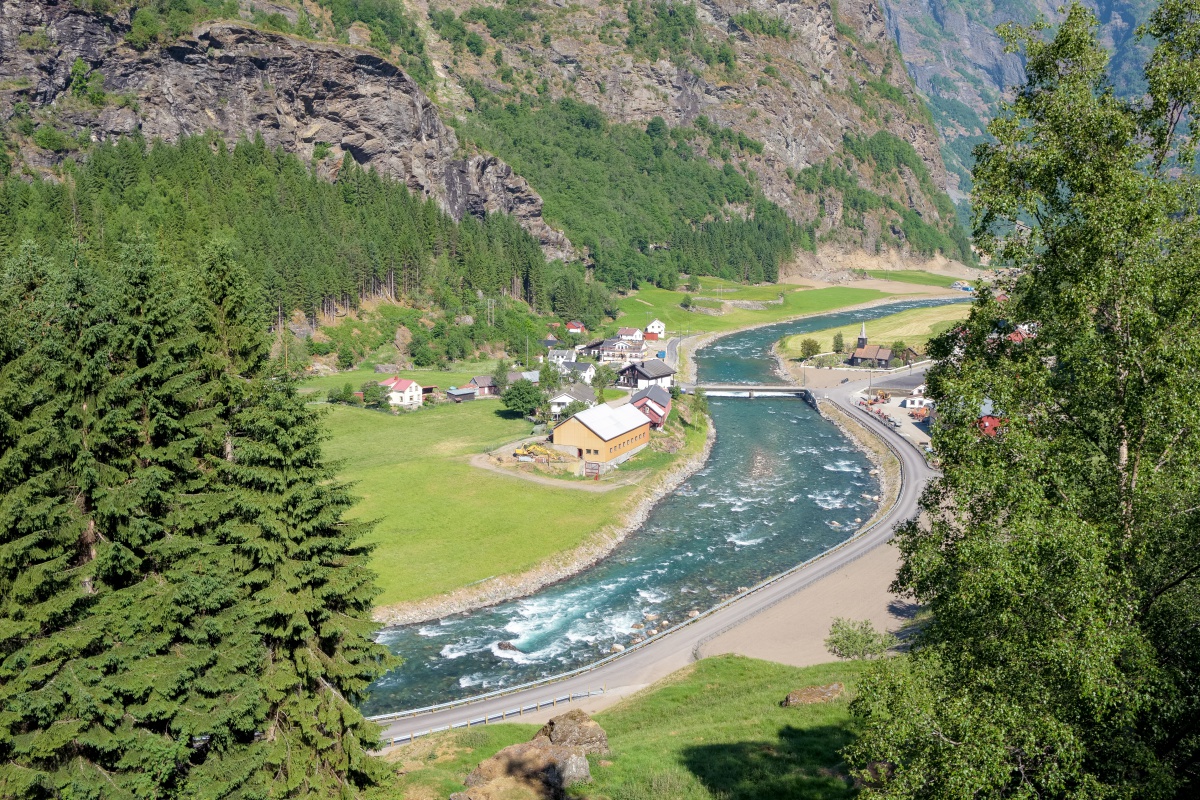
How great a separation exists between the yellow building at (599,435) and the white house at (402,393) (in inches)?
1224

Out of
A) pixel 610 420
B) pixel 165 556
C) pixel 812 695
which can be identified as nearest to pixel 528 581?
pixel 812 695

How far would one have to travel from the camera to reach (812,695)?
34.3m

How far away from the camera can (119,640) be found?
69.2 feet

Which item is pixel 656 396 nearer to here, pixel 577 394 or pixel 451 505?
pixel 577 394

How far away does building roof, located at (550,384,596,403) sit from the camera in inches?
3866

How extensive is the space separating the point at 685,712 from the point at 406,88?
178 m

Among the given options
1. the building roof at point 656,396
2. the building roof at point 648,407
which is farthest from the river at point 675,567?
the building roof at point 656,396

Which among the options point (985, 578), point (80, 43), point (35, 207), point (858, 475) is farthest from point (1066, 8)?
point (80, 43)

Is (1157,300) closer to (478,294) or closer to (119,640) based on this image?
(119,640)

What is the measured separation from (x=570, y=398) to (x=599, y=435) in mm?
17368

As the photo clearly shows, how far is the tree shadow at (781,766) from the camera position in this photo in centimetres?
2421

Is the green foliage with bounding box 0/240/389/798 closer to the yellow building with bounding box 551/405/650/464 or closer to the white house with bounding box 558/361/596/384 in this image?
the yellow building with bounding box 551/405/650/464

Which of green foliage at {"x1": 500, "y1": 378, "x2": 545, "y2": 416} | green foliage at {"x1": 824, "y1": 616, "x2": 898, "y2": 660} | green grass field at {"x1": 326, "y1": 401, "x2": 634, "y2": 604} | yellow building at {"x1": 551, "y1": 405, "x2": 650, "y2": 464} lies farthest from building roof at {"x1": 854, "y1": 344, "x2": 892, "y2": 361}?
green foliage at {"x1": 824, "y1": 616, "x2": 898, "y2": 660}

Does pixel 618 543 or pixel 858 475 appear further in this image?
pixel 858 475
